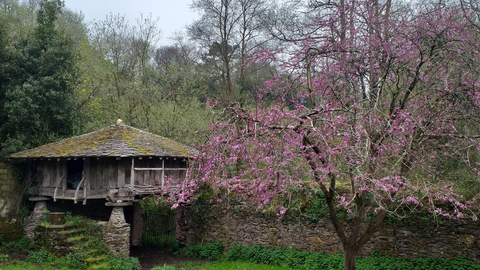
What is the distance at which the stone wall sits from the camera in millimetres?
8812

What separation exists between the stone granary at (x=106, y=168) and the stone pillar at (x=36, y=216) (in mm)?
34

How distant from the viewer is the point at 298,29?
7.69 metres

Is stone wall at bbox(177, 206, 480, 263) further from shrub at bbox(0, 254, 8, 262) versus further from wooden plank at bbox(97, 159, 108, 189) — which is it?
shrub at bbox(0, 254, 8, 262)

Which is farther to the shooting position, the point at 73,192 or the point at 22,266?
the point at 73,192

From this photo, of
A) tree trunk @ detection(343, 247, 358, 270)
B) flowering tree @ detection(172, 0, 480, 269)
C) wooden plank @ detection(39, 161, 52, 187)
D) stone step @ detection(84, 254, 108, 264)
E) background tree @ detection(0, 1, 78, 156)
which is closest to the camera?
flowering tree @ detection(172, 0, 480, 269)

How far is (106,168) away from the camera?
38.0 feet

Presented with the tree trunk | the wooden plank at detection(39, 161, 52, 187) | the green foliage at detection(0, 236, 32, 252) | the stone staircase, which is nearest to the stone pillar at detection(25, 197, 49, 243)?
the green foliage at detection(0, 236, 32, 252)


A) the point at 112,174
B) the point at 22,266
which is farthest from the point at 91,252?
the point at 112,174

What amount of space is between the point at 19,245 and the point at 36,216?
1.11m

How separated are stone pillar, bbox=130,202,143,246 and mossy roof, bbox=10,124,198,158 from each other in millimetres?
4514

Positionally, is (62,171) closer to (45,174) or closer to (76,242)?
(45,174)

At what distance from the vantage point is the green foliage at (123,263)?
10.6 meters

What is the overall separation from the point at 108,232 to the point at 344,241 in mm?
7836

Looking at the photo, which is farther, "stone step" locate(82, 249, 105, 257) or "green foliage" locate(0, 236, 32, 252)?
"green foliage" locate(0, 236, 32, 252)
